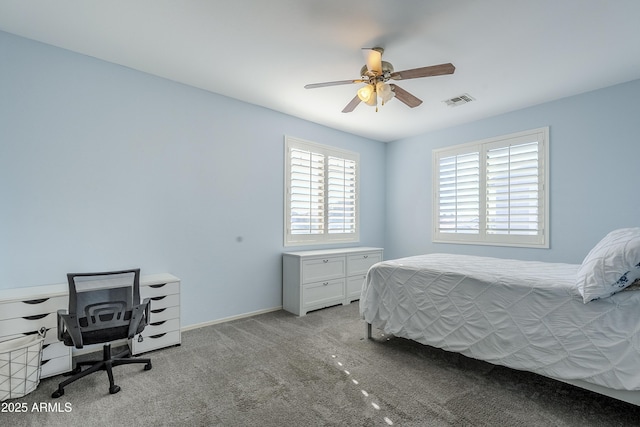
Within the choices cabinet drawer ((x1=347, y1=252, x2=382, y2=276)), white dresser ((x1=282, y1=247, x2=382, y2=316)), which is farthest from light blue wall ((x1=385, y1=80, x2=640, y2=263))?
white dresser ((x1=282, y1=247, x2=382, y2=316))

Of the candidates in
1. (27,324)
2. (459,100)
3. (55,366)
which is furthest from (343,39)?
(55,366)

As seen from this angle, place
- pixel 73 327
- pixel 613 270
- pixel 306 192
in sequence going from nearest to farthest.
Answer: pixel 613 270, pixel 73 327, pixel 306 192

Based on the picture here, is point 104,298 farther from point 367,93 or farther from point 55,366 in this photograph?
point 367,93

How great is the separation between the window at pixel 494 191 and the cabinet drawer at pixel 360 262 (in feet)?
3.59

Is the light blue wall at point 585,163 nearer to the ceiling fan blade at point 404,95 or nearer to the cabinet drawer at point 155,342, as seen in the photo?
the ceiling fan blade at point 404,95

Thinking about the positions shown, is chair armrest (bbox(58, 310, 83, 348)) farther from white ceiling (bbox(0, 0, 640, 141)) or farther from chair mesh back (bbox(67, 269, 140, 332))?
white ceiling (bbox(0, 0, 640, 141))

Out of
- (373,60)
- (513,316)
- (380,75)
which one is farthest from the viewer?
(380,75)

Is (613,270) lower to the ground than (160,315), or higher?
higher

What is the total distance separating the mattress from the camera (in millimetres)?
1772

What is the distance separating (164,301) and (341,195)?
117 inches

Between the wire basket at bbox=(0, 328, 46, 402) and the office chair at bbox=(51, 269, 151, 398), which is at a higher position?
the office chair at bbox=(51, 269, 151, 398)

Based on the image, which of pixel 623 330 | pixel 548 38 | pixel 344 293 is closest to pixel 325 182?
pixel 344 293

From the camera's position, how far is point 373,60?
2387 millimetres

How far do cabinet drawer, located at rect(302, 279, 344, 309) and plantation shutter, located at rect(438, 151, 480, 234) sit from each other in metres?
1.97
